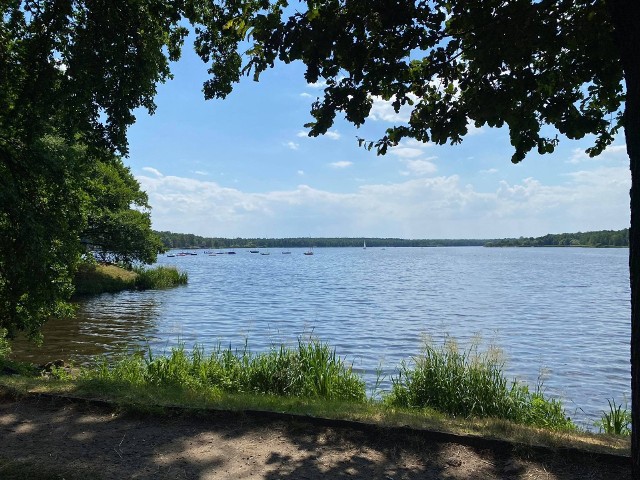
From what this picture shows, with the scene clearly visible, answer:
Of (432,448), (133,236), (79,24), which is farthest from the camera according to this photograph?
(133,236)

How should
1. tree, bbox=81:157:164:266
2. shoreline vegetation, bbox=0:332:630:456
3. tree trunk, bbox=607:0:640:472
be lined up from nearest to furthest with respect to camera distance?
tree trunk, bbox=607:0:640:472 → shoreline vegetation, bbox=0:332:630:456 → tree, bbox=81:157:164:266

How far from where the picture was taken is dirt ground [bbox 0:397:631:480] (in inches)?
184

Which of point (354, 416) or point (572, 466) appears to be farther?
point (354, 416)

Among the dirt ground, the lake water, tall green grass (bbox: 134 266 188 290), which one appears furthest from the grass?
the dirt ground

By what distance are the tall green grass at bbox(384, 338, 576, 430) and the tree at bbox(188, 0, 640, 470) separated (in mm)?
4205

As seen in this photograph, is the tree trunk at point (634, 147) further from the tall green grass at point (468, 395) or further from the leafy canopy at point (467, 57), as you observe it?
the tall green grass at point (468, 395)

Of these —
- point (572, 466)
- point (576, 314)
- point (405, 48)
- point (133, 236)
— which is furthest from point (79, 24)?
point (133, 236)

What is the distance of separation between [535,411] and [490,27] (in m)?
6.27

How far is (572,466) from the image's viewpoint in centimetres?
493

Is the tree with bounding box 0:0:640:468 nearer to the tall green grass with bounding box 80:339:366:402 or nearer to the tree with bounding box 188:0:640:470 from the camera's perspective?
the tree with bounding box 188:0:640:470

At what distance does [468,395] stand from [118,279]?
3948cm

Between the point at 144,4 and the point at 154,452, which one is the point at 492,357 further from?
the point at 144,4

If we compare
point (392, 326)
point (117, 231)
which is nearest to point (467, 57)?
point (392, 326)

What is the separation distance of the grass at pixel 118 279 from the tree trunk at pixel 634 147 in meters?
38.4
